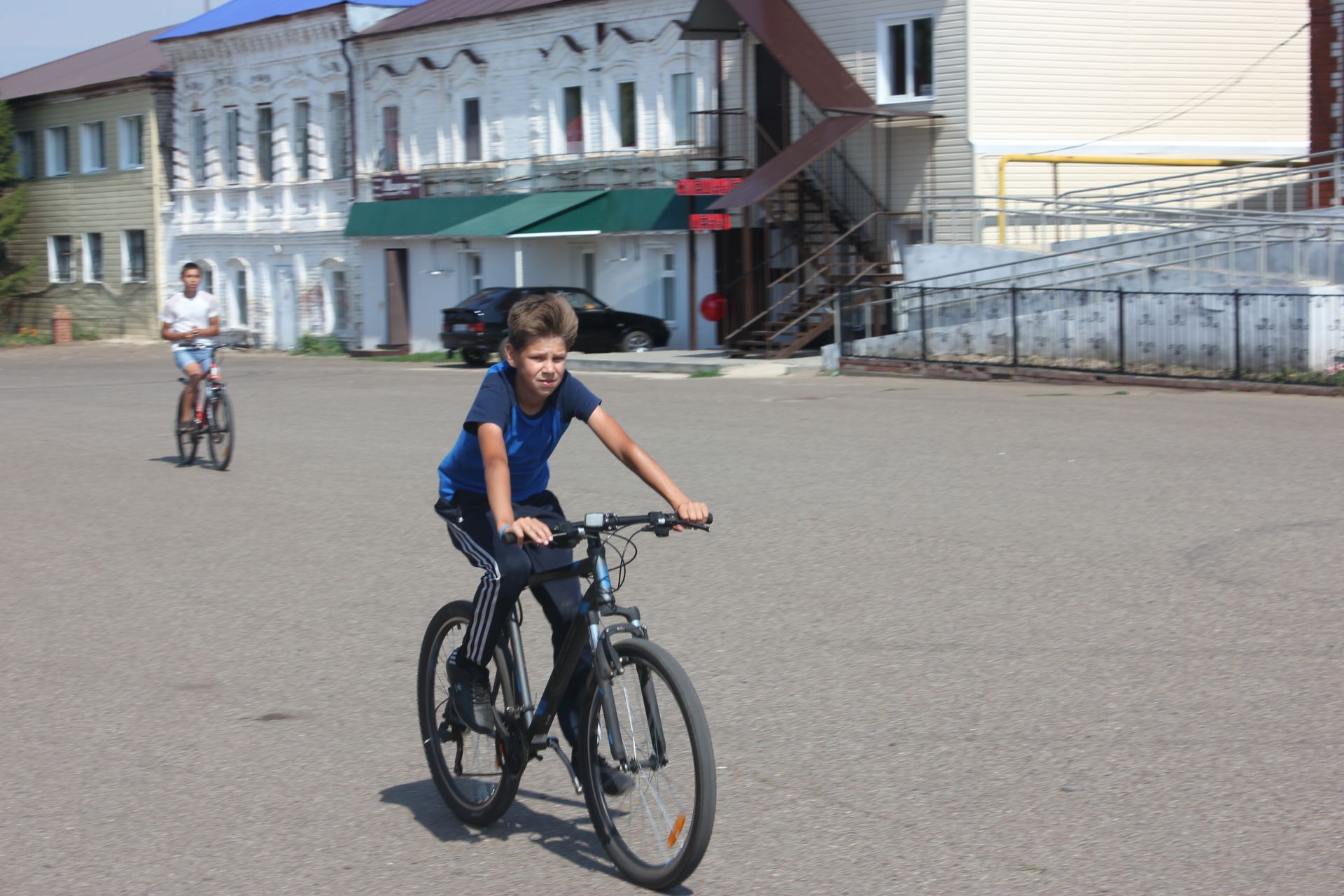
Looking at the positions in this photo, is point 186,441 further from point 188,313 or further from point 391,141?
point 391,141

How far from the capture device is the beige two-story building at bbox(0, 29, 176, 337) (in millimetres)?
48750

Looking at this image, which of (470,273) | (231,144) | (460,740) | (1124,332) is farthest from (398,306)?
(460,740)

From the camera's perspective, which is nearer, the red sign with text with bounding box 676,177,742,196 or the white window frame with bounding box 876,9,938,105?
the white window frame with bounding box 876,9,938,105

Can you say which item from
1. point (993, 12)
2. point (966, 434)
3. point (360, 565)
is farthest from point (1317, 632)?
point (993, 12)

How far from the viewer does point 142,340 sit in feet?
161

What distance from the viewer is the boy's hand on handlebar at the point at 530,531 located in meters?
4.43

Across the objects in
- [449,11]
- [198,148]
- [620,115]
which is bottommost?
[620,115]

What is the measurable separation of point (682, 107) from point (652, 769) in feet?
103

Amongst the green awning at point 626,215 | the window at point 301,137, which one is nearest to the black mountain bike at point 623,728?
the green awning at point 626,215

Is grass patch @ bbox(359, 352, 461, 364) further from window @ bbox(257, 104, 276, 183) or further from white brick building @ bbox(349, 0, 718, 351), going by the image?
window @ bbox(257, 104, 276, 183)

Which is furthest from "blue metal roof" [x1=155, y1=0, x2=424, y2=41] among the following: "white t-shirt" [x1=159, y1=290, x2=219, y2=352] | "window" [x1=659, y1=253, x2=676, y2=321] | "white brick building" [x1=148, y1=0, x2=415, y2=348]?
"white t-shirt" [x1=159, y1=290, x2=219, y2=352]

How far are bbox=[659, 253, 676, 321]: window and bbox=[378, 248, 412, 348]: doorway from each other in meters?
8.94

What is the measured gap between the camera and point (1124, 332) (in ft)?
69.7

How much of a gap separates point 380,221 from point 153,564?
104ft
